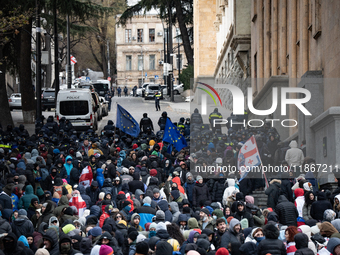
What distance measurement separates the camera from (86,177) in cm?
1612

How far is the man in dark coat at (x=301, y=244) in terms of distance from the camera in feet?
29.7

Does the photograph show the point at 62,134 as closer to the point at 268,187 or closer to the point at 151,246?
the point at 268,187

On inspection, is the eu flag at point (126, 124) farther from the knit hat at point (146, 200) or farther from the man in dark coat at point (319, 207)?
the man in dark coat at point (319, 207)

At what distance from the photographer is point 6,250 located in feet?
33.1

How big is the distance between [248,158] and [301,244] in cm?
588

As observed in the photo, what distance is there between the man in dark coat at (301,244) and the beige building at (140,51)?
9001cm

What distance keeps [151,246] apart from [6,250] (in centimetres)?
217

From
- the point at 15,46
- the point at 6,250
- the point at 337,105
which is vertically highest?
the point at 15,46

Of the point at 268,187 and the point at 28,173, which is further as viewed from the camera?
the point at 28,173

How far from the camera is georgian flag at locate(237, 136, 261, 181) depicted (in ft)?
48.0

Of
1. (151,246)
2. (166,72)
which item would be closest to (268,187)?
(151,246)

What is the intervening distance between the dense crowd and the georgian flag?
1.22 feet

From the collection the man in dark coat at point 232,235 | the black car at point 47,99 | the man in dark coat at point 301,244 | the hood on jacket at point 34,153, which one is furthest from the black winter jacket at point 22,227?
the black car at point 47,99

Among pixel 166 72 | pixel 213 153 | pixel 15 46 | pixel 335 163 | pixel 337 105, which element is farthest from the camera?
pixel 166 72
